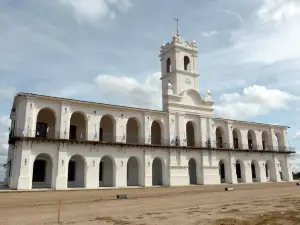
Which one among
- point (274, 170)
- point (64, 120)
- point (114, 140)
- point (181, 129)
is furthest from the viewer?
point (274, 170)

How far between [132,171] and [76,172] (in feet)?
22.6

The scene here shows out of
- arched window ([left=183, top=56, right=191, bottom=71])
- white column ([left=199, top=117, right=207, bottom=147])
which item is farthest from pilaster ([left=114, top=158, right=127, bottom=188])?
arched window ([left=183, top=56, right=191, bottom=71])

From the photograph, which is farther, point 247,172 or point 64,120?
point 247,172

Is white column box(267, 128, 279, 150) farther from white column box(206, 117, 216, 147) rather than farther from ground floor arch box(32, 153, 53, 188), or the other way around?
ground floor arch box(32, 153, 53, 188)

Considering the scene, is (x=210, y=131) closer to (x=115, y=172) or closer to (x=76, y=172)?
(x=115, y=172)

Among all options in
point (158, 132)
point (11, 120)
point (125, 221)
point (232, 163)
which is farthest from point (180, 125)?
point (125, 221)

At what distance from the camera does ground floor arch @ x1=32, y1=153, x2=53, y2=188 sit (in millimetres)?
29422

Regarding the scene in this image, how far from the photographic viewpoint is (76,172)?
3102 cm

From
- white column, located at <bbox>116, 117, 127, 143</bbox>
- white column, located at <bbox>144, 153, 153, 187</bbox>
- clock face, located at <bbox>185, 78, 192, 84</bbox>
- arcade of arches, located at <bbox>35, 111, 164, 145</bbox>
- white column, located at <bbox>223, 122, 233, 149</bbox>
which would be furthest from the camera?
white column, located at <bbox>223, 122, 233, 149</bbox>

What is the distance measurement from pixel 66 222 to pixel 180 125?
2522 centimetres

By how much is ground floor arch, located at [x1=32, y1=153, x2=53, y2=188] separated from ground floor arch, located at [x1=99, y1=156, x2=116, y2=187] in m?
5.73

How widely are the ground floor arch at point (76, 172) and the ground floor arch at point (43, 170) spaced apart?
86.7 inches

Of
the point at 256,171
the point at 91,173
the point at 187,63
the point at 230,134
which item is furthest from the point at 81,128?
the point at 256,171

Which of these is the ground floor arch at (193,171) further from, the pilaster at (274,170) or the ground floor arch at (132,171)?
the pilaster at (274,170)
